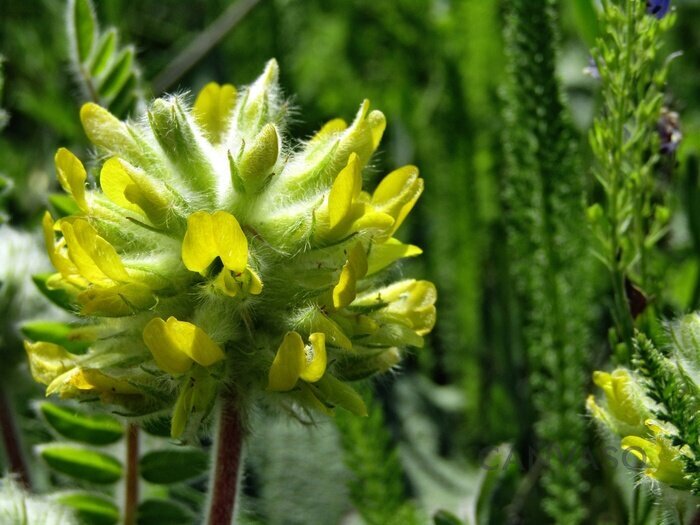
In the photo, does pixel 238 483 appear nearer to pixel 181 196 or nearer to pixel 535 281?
pixel 181 196

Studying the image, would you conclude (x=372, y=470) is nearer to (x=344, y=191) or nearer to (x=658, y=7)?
(x=344, y=191)

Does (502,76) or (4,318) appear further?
(502,76)

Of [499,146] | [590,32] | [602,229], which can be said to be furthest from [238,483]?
[499,146]

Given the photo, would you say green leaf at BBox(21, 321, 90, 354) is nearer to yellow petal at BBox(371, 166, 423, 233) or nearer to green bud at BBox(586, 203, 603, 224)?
yellow petal at BBox(371, 166, 423, 233)

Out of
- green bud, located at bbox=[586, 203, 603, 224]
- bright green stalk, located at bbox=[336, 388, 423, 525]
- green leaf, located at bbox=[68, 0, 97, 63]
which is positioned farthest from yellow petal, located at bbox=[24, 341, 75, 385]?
green bud, located at bbox=[586, 203, 603, 224]

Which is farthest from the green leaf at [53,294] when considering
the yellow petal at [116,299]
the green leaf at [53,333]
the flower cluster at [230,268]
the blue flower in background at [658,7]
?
the blue flower in background at [658,7]

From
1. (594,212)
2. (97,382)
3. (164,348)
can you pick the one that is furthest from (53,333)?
(594,212)
